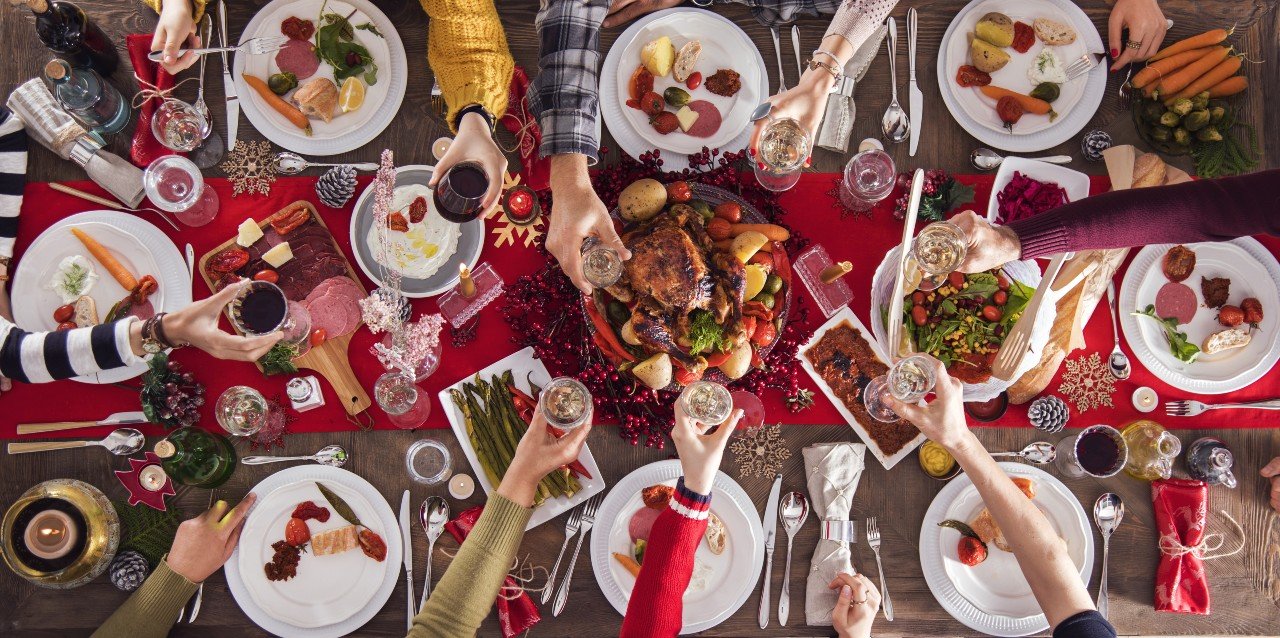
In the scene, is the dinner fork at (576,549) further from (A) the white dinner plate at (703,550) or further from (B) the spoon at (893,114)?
(B) the spoon at (893,114)

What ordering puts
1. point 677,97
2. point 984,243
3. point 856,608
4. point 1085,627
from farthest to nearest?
1. point 677,97
2. point 856,608
3. point 984,243
4. point 1085,627

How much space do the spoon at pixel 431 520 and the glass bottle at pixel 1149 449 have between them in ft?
7.16

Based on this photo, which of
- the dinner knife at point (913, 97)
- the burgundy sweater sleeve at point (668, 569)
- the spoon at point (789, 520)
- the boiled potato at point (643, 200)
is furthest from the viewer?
the dinner knife at point (913, 97)

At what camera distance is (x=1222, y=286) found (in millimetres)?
2400

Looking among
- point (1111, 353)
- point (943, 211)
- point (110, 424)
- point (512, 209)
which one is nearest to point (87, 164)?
point (110, 424)

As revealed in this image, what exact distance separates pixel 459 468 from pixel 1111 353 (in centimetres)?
216

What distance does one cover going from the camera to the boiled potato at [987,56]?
7.86 feet

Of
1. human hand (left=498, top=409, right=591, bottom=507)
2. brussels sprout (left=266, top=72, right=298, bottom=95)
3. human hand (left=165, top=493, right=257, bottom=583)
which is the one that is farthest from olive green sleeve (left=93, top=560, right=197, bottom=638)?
brussels sprout (left=266, top=72, right=298, bottom=95)

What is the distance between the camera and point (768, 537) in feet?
7.75

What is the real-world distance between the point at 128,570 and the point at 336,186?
135cm

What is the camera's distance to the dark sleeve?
6.67 ft

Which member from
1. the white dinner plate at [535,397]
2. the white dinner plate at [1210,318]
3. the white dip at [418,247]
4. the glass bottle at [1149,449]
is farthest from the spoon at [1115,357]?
the white dip at [418,247]

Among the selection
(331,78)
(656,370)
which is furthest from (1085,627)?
(331,78)

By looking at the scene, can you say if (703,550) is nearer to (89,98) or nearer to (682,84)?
(682,84)
